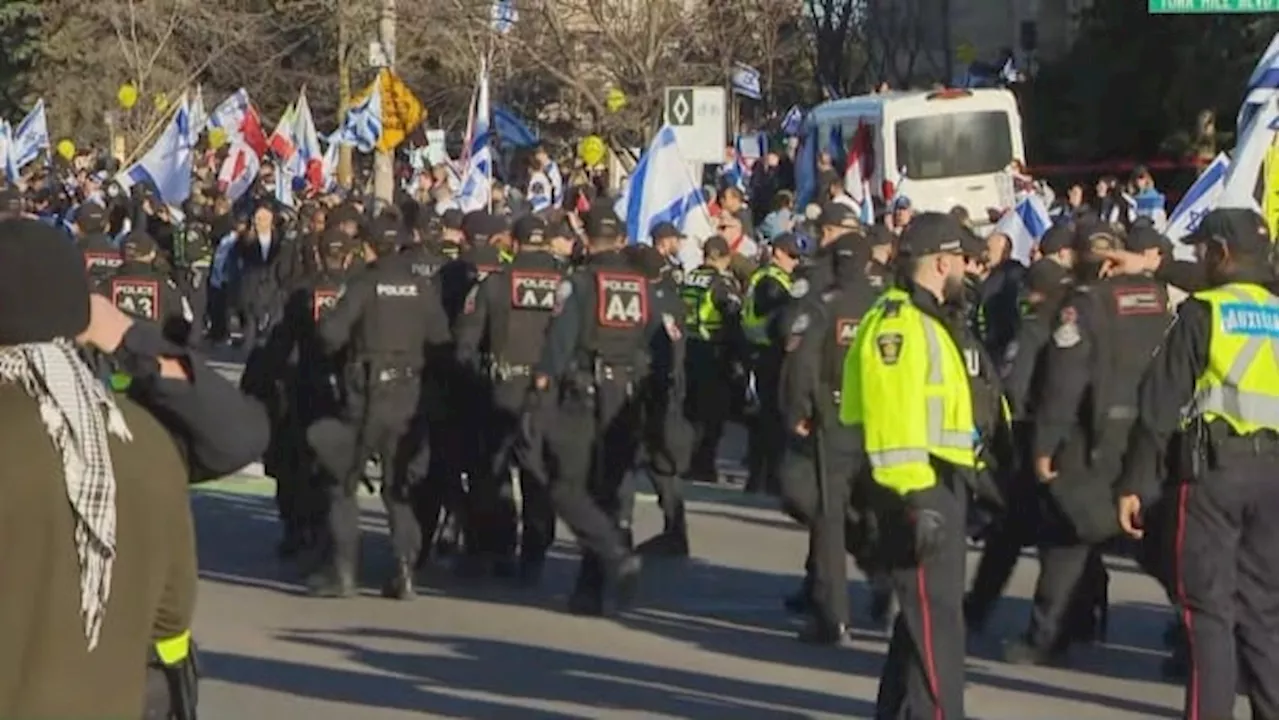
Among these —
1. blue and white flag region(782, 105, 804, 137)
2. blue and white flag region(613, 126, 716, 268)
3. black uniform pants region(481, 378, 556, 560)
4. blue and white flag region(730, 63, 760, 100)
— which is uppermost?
blue and white flag region(730, 63, 760, 100)

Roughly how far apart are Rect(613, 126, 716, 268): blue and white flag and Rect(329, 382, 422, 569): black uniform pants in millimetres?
6430

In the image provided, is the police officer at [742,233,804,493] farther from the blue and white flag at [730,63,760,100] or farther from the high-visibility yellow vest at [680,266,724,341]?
the blue and white flag at [730,63,760,100]

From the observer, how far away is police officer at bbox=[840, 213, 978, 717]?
8.33 m

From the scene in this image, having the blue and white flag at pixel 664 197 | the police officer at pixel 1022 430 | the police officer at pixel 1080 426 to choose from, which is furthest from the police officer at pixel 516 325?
the blue and white flag at pixel 664 197

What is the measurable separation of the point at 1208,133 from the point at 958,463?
105 ft

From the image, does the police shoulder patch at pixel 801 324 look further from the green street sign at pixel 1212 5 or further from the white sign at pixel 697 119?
the white sign at pixel 697 119

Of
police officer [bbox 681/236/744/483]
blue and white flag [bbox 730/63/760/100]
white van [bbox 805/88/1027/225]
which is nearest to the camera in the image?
police officer [bbox 681/236/744/483]

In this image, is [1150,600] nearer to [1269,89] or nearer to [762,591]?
[762,591]

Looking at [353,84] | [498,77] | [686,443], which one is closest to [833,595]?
[686,443]

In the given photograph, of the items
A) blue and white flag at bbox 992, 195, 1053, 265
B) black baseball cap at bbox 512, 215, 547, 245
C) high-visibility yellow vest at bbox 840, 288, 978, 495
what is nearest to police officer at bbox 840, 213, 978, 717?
high-visibility yellow vest at bbox 840, 288, 978, 495

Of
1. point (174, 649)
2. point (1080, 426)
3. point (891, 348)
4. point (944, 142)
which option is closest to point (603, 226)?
point (1080, 426)

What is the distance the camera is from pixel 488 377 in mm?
13953

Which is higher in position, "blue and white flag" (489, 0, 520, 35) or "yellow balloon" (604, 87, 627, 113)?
"blue and white flag" (489, 0, 520, 35)

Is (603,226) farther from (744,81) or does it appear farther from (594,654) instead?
(744,81)
